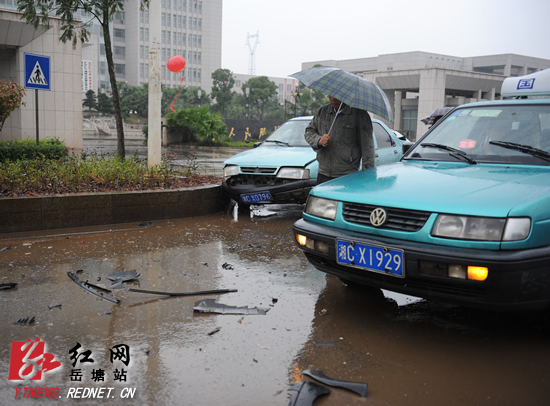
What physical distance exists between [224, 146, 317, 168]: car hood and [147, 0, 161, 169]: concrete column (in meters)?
1.45

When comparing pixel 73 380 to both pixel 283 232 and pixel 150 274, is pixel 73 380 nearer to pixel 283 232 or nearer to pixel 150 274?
pixel 150 274

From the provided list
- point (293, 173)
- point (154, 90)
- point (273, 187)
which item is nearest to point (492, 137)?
point (293, 173)

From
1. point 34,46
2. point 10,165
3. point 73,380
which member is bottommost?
point 73,380

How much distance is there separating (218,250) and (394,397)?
133 inches

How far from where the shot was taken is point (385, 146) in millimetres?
8070

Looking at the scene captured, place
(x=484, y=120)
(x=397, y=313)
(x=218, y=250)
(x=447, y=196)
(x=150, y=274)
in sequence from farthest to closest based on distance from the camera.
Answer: (x=218, y=250) < (x=150, y=274) < (x=484, y=120) < (x=397, y=313) < (x=447, y=196)

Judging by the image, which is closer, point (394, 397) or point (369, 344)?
point (394, 397)

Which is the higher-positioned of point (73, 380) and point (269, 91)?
point (269, 91)

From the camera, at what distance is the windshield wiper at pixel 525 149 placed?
3.65 metres

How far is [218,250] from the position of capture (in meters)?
5.68

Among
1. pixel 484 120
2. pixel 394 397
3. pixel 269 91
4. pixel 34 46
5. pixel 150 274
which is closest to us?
pixel 394 397

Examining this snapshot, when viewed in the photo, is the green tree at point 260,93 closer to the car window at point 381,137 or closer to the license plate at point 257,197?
the car window at point 381,137

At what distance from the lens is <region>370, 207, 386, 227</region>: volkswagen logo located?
10.6 feet

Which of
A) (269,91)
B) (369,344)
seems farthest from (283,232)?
(269,91)
